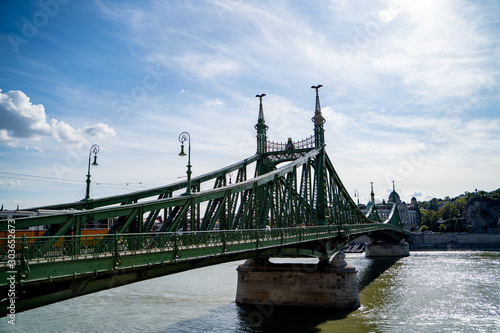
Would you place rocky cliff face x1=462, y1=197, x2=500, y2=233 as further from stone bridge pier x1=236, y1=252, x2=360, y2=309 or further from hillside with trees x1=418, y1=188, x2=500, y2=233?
stone bridge pier x1=236, y1=252, x2=360, y2=309

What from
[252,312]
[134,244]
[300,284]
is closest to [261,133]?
[300,284]

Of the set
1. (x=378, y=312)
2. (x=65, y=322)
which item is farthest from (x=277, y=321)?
(x=65, y=322)

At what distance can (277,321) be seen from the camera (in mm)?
26531

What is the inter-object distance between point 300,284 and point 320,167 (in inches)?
545

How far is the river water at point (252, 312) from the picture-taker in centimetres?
2392

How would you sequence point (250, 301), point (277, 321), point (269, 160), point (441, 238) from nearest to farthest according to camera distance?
point (277, 321) → point (250, 301) → point (269, 160) → point (441, 238)

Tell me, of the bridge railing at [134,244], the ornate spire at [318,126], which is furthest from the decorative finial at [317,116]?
the bridge railing at [134,244]

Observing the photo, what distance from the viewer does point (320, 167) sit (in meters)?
40.2

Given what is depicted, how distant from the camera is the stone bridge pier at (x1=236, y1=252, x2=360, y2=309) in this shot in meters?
30.0

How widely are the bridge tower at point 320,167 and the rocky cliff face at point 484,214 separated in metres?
97.8

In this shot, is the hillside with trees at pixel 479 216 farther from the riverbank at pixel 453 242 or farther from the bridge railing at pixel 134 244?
the bridge railing at pixel 134 244

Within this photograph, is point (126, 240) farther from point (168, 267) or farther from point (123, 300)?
point (123, 300)

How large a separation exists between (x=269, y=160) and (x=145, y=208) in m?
28.3

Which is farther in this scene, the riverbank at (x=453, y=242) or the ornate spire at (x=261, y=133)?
the riverbank at (x=453, y=242)
